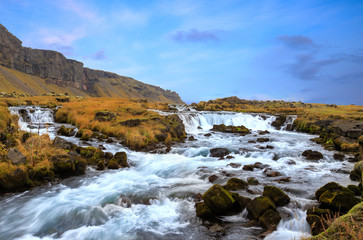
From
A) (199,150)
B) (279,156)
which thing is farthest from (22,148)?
(279,156)

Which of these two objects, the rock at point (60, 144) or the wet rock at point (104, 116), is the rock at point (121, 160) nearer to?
the rock at point (60, 144)

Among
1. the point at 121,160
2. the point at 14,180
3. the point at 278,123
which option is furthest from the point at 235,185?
the point at 278,123

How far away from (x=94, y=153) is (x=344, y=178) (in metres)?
14.7

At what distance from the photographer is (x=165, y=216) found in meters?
7.94

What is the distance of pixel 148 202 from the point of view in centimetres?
909

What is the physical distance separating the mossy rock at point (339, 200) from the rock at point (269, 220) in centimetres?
172

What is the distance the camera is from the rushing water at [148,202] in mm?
6867

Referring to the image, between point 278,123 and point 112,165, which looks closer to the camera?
point 112,165

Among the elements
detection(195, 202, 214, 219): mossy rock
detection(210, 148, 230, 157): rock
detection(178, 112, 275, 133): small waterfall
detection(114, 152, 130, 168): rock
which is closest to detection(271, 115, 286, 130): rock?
detection(178, 112, 275, 133): small waterfall

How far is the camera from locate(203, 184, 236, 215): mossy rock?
7.41 metres

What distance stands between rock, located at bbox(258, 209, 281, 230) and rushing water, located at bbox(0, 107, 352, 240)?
20cm

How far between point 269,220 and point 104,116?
73.9 ft

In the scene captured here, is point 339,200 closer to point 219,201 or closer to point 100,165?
point 219,201

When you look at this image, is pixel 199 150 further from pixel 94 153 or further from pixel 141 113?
pixel 141 113
